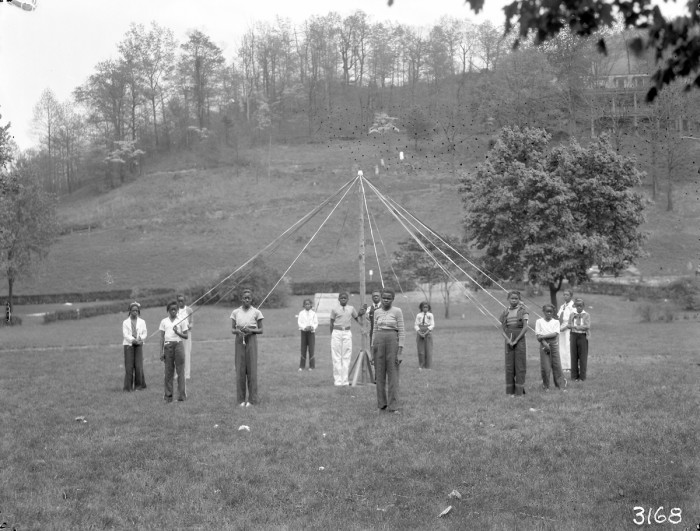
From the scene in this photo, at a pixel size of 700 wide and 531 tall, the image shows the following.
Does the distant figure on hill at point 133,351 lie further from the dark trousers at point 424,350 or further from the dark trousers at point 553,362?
the dark trousers at point 553,362

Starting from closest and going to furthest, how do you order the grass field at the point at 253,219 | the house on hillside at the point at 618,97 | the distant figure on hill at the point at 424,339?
the distant figure on hill at the point at 424,339 < the grass field at the point at 253,219 < the house on hillside at the point at 618,97

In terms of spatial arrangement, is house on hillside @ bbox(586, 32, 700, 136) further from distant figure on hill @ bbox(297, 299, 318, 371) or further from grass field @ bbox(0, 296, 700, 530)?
grass field @ bbox(0, 296, 700, 530)

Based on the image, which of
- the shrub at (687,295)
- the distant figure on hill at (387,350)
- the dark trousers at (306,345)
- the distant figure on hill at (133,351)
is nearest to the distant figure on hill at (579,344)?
the distant figure on hill at (387,350)

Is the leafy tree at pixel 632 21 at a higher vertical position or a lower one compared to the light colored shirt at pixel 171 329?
higher

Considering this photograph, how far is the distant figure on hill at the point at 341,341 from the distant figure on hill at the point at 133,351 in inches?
153

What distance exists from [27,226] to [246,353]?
134 feet

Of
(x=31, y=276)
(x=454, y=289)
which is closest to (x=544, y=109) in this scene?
(x=454, y=289)

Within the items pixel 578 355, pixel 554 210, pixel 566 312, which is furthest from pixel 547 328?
pixel 554 210

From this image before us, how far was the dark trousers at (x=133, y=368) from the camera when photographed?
15039 millimetres

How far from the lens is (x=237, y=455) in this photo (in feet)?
29.4

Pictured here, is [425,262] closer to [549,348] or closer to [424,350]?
Answer: [424,350]

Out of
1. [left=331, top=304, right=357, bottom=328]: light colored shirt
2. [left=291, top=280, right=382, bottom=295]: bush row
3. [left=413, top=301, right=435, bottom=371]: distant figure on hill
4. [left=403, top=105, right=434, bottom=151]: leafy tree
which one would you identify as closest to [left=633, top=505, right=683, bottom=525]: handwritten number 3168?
[left=331, top=304, right=357, bottom=328]: light colored shirt

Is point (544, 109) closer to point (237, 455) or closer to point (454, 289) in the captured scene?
point (454, 289)

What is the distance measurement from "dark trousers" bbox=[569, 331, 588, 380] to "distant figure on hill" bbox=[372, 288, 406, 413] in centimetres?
486
